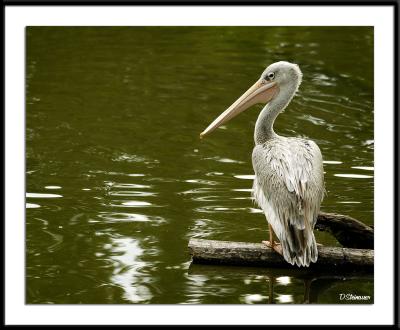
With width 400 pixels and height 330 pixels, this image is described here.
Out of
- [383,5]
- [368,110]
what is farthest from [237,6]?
[368,110]

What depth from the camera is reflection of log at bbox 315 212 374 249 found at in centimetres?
653

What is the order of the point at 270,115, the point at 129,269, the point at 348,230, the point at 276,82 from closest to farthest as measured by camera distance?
the point at 348,230, the point at 129,269, the point at 270,115, the point at 276,82

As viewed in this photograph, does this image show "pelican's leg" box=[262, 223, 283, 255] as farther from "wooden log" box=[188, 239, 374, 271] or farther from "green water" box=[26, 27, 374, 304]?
"green water" box=[26, 27, 374, 304]

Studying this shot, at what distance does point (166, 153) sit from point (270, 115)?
251 cm

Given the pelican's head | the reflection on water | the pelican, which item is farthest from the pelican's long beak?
the reflection on water

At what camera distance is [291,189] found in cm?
642

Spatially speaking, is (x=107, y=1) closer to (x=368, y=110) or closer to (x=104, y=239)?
(x=104, y=239)

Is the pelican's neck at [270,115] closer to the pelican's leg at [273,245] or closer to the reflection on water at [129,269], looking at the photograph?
the pelican's leg at [273,245]

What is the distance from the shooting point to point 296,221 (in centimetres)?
631

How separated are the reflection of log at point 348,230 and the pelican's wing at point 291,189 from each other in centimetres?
23

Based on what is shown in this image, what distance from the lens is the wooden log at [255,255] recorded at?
6383 millimetres

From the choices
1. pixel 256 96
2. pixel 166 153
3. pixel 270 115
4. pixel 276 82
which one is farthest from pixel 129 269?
pixel 166 153

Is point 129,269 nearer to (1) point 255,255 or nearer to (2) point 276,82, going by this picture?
(1) point 255,255

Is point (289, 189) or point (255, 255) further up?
point (289, 189)
